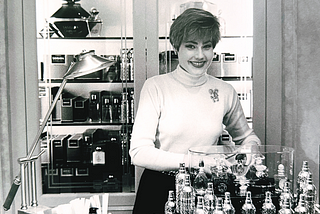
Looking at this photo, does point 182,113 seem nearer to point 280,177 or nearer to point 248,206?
point 280,177

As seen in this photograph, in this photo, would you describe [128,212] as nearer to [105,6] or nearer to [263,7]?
[105,6]

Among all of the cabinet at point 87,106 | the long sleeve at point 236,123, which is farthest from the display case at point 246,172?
the cabinet at point 87,106

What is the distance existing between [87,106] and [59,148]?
36 cm

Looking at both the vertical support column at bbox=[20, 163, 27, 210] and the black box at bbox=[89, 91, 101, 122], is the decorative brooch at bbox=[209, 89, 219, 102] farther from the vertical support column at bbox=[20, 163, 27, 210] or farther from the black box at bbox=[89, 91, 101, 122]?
the vertical support column at bbox=[20, 163, 27, 210]

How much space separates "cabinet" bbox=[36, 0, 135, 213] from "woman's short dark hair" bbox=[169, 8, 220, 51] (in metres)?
0.33

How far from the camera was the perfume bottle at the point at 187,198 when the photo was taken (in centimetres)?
160

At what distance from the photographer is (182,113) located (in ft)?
7.66

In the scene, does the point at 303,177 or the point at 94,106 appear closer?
the point at 303,177

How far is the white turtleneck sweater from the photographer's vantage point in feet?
7.25

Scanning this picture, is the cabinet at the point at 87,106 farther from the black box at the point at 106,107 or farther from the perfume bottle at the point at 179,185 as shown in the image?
the perfume bottle at the point at 179,185

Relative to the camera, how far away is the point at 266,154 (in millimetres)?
1679

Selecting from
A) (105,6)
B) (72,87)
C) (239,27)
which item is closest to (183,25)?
(239,27)

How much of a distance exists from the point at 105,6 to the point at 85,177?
1216 millimetres

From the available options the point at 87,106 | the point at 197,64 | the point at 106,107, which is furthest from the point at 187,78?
the point at 87,106
